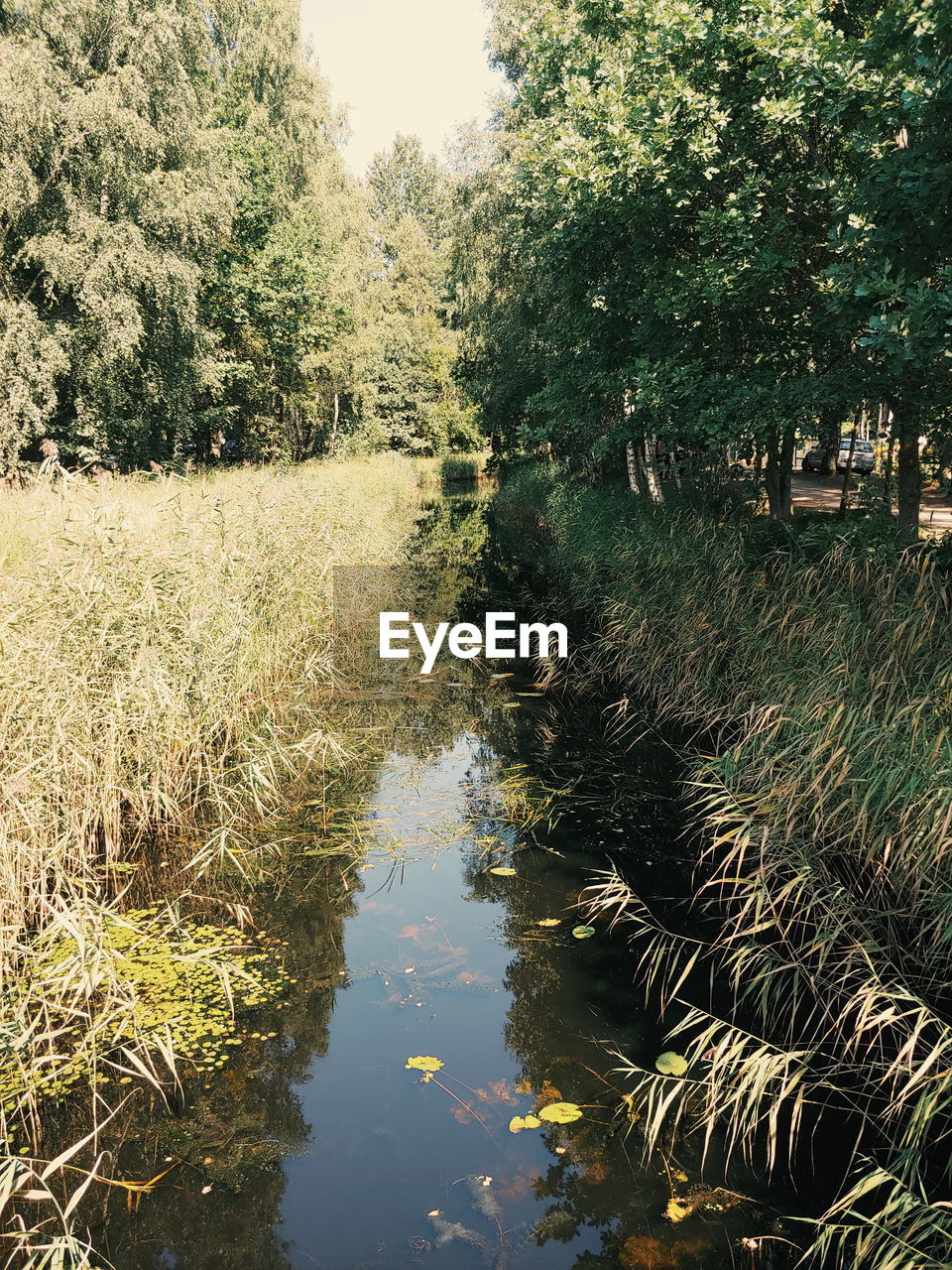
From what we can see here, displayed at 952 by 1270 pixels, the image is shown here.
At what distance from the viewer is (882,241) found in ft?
20.3

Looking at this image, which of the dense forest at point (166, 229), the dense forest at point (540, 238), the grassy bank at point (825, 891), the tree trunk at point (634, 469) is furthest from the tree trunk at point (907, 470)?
the dense forest at point (166, 229)

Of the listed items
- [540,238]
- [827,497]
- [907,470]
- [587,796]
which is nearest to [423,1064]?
[587,796]

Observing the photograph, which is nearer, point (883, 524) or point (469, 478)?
point (883, 524)

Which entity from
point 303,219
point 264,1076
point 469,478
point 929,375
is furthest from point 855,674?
point 469,478

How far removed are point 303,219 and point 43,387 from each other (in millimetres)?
13349

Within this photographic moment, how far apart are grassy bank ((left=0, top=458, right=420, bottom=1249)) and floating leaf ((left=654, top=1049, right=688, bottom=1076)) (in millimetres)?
2171

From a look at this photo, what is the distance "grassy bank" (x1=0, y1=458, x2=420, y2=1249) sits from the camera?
13.8 feet

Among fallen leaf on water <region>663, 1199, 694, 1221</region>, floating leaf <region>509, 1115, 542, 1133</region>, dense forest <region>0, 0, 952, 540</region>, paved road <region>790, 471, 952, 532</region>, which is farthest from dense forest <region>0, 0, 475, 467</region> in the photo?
fallen leaf on water <region>663, 1199, 694, 1221</region>

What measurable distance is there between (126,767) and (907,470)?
8.01m

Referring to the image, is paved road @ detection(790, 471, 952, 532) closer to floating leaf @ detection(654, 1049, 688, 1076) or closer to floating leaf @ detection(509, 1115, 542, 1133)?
floating leaf @ detection(654, 1049, 688, 1076)

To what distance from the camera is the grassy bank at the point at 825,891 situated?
143 inches

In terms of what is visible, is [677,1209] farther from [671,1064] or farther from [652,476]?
[652,476]

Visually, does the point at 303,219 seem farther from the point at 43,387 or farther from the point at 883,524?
the point at 883,524

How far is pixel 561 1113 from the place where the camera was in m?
4.03
